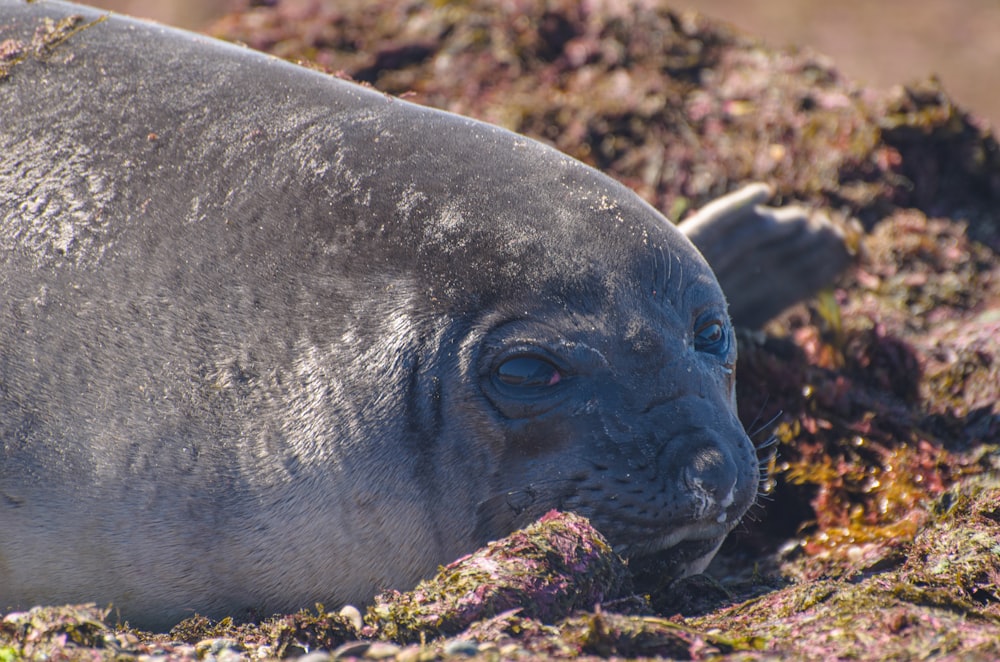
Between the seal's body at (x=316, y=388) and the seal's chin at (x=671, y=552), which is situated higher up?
the seal's body at (x=316, y=388)

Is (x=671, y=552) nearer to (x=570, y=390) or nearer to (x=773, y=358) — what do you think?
(x=570, y=390)

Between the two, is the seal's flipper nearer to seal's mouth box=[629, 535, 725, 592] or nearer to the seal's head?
the seal's head

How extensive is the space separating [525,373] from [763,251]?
230cm

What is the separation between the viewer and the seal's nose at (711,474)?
3.25 m

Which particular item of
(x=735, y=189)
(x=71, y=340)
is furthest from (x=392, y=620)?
(x=735, y=189)

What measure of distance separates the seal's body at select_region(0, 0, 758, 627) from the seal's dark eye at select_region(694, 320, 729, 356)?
174mm

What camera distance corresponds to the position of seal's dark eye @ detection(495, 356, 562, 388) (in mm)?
3271

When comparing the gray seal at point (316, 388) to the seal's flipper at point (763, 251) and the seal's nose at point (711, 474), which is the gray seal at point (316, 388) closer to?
the seal's nose at point (711, 474)

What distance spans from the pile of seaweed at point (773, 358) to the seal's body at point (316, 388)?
0.23m

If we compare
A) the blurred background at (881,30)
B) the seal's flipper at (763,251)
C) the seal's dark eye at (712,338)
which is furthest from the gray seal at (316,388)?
the blurred background at (881,30)

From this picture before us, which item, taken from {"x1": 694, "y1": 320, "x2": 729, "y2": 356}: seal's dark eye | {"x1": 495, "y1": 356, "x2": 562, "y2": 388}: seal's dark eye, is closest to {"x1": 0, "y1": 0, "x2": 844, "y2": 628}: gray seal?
{"x1": 495, "y1": 356, "x2": 562, "y2": 388}: seal's dark eye

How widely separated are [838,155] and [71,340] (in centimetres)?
437

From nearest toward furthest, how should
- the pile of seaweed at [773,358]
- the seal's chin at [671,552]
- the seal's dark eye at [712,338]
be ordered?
the pile of seaweed at [773,358] → the seal's chin at [671,552] → the seal's dark eye at [712,338]

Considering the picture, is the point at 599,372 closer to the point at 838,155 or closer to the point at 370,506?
the point at 370,506
